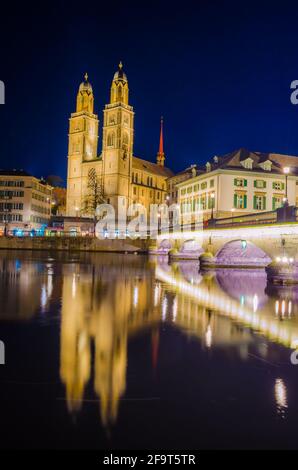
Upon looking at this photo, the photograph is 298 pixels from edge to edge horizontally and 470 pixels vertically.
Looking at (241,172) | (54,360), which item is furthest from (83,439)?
(241,172)

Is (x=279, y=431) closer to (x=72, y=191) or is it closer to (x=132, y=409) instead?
(x=132, y=409)

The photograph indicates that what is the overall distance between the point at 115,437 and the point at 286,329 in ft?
29.1

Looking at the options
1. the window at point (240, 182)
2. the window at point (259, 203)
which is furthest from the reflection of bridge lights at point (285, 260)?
the window at point (259, 203)

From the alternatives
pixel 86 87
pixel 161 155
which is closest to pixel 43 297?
pixel 86 87

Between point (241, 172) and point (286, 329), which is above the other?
point (241, 172)

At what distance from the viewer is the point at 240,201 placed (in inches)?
2820

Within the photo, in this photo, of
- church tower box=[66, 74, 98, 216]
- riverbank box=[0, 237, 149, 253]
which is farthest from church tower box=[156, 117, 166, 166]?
riverbank box=[0, 237, 149, 253]

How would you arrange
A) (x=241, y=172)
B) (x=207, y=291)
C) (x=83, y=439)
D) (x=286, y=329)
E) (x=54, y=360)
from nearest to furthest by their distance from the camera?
(x=83, y=439) → (x=54, y=360) → (x=286, y=329) → (x=207, y=291) → (x=241, y=172)

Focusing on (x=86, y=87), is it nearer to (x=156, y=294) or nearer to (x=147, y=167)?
(x=147, y=167)

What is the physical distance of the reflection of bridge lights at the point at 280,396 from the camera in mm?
6711

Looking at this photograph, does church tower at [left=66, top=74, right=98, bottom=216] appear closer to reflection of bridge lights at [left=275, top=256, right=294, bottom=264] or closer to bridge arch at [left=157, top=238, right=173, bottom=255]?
bridge arch at [left=157, top=238, right=173, bottom=255]

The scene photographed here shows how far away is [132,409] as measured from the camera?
6.48m

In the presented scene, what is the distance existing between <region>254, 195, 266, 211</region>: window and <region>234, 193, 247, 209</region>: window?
1945 mm

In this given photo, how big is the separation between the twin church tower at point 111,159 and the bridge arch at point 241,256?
72.6 m
